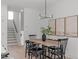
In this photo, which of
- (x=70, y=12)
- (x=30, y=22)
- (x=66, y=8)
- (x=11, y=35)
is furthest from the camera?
(x=11, y=35)

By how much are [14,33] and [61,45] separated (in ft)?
24.9

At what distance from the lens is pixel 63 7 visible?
6.26 metres

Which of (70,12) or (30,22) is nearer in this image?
(70,12)

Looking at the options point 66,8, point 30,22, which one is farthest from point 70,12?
point 30,22

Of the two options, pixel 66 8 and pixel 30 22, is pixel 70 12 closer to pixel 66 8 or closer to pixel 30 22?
pixel 66 8

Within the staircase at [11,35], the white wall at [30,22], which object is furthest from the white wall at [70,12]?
the staircase at [11,35]

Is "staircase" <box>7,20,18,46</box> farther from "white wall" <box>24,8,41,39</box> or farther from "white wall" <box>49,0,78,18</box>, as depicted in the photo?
"white wall" <box>49,0,78,18</box>

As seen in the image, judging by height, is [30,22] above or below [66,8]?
below

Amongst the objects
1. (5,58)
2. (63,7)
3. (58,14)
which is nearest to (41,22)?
(58,14)

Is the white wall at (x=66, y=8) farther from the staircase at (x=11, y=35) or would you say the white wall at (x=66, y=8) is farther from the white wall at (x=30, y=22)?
the staircase at (x=11, y=35)

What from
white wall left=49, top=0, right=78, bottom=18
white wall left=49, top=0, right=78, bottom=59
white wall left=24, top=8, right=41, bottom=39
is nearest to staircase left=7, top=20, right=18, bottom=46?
white wall left=24, top=8, right=41, bottom=39

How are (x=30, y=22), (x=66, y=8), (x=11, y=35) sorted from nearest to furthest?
(x=66, y=8) → (x=30, y=22) → (x=11, y=35)

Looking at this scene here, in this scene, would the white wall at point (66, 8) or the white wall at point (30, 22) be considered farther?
the white wall at point (30, 22)

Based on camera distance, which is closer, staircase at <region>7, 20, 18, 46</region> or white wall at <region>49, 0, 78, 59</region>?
white wall at <region>49, 0, 78, 59</region>
